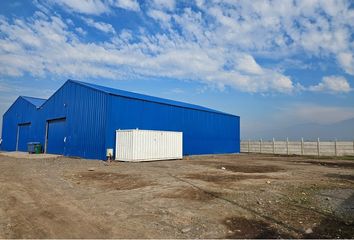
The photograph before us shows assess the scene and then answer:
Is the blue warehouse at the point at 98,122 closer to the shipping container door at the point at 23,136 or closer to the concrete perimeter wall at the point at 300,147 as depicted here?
the shipping container door at the point at 23,136

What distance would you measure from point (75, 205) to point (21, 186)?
4.21 m

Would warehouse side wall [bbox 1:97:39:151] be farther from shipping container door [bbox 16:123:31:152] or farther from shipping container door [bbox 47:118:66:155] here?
shipping container door [bbox 47:118:66:155]

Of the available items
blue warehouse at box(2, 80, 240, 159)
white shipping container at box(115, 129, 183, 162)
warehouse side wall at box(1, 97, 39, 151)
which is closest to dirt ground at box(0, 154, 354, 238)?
white shipping container at box(115, 129, 183, 162)

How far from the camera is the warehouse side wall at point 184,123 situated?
23.0m

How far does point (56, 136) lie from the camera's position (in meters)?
28.2

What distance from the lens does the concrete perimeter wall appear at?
31.6 meters

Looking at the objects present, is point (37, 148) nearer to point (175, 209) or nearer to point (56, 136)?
point (56, 136)

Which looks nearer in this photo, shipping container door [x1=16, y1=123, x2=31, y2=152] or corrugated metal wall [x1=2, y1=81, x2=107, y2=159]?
corrugated metal wall [x1=2, y1=81, x2=107, y2=159]

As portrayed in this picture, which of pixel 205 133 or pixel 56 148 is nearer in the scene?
pixel 56 148

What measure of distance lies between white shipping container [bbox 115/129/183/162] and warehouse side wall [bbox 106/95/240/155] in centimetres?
140

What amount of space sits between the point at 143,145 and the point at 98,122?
4.62 meters

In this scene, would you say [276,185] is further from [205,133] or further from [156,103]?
[205,133]

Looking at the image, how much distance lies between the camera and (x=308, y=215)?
21.2ft

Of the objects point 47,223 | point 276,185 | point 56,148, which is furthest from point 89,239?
point 56,148
